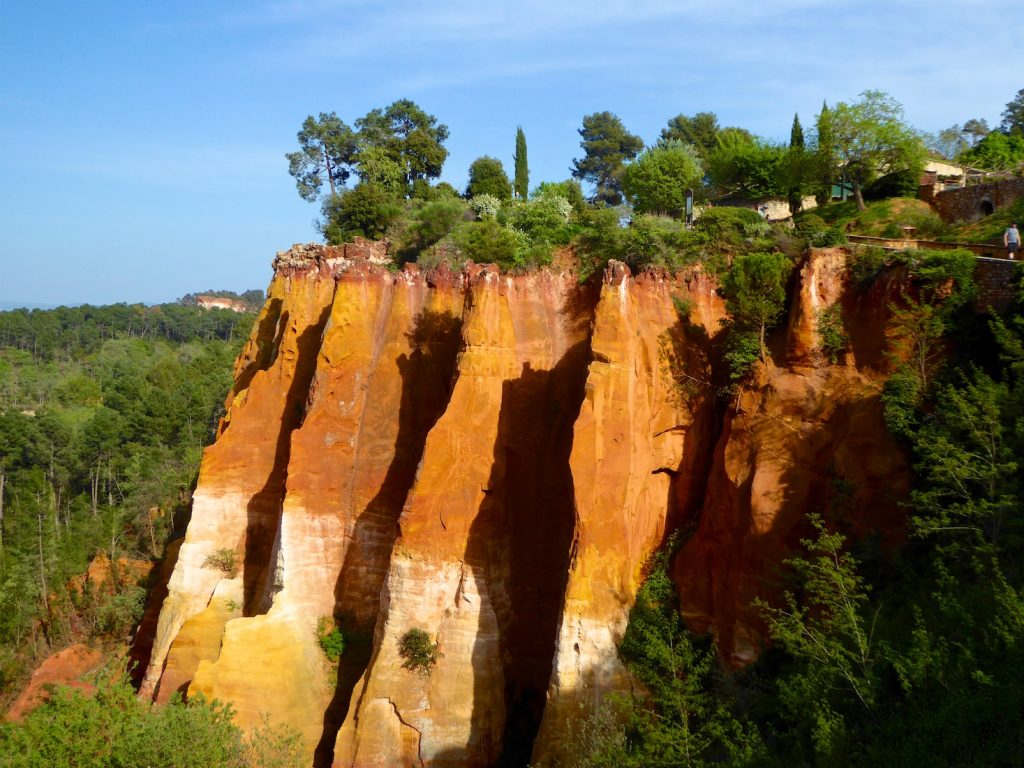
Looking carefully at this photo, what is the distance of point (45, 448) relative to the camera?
57281mm

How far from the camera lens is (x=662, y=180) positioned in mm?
34312

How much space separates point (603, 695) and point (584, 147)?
169ft

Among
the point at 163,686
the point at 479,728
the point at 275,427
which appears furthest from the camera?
the point at 275,427

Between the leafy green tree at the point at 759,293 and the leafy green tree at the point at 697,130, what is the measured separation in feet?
119

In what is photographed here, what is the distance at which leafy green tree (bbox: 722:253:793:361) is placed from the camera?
17.4 meters

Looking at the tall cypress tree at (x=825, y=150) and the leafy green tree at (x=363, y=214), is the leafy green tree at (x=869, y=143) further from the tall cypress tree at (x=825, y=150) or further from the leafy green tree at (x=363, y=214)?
the leafy green tree at (x=363, y=214)

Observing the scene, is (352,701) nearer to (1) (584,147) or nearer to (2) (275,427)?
(2) (275,427)

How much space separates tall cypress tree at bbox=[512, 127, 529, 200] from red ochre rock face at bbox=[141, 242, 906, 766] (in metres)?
19.9

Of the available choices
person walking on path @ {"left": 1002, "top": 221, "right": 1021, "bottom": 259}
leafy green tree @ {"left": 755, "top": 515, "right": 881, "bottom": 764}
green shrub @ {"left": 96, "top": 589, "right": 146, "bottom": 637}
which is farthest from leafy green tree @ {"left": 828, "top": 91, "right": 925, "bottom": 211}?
green shrub @ {"left": 96, "top": 589, "right": 146, "bottom": 637}

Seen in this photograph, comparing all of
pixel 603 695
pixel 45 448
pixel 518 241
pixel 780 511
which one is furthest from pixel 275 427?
Answer: pixel 45 448

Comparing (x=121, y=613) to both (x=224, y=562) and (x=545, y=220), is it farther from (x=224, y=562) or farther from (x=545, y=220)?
(x=545, y=220)

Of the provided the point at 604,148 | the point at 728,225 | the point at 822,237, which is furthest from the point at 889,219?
the point at 604,148

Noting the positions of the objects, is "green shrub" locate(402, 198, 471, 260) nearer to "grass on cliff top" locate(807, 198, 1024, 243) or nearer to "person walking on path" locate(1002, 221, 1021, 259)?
"grass on cliff top" locate(807, 198, 1024, 243)

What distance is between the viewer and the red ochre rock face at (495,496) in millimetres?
15703
